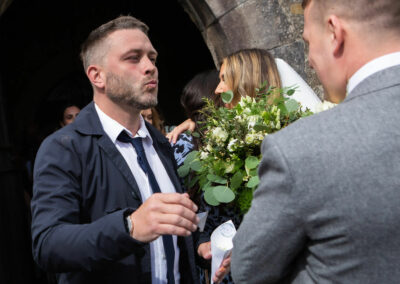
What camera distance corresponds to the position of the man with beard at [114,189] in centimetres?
119

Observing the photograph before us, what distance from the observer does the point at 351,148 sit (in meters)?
0.80

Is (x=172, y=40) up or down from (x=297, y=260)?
up

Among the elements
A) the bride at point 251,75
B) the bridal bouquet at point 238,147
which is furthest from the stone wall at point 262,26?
the bridal bouquet at point 238,147

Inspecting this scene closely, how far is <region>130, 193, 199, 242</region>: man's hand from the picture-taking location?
111 cm

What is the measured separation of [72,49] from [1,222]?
4391 millimetres

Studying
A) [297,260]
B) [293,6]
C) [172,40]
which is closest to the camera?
[297,260]

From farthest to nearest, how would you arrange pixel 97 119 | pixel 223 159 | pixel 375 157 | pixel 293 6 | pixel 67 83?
pixel 67 83 < pixel 293 6 < pixel 97 119 < pixel 223 159 < pixel 375 157

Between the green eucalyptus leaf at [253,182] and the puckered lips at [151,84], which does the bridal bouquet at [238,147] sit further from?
the puckered lips at [151,84]

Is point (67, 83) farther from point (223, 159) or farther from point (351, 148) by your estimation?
point (351, 148)

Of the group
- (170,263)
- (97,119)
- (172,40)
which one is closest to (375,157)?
(170,263)

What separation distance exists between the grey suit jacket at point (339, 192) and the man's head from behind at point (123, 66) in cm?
102

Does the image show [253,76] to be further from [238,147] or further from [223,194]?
[223,194]

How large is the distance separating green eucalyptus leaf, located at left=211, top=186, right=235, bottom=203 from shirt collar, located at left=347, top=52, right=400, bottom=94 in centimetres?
64

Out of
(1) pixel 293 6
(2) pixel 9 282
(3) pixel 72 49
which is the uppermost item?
(3) pixel 72 49
